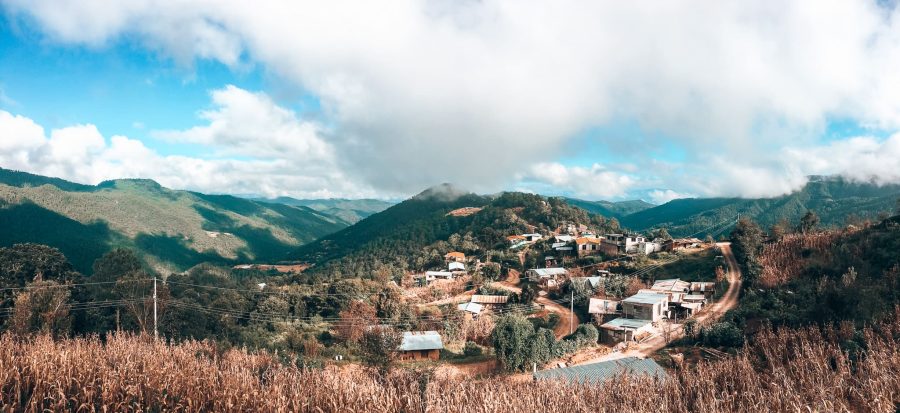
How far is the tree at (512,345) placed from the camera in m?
27.7

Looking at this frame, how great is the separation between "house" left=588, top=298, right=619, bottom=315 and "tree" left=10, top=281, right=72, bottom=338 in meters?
41.9

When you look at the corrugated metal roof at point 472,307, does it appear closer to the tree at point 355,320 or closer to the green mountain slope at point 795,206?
the tree at point 355,320

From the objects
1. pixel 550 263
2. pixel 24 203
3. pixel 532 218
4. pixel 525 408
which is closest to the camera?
pixel 525 408

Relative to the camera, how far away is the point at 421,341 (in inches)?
1369

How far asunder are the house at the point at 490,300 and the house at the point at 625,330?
1539 cm

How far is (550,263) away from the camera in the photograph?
67.6 meters

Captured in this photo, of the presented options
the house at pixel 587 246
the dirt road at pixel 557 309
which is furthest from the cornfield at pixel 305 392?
the house at pixel 587 246

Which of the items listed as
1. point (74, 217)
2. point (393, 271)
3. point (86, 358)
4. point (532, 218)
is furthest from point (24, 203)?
point (86, 358)

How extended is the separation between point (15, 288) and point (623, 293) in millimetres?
57240

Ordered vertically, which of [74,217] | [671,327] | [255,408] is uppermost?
[74,217]

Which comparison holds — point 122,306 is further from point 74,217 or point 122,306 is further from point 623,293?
point 74,217

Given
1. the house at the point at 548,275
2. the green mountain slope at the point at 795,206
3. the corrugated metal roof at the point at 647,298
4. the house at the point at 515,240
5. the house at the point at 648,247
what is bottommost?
the corrugated metal roof at the point at 647,298

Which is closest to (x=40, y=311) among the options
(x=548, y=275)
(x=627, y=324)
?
(x=627, y=324)

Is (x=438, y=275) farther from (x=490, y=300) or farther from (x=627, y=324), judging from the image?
(x=627, y=324)
